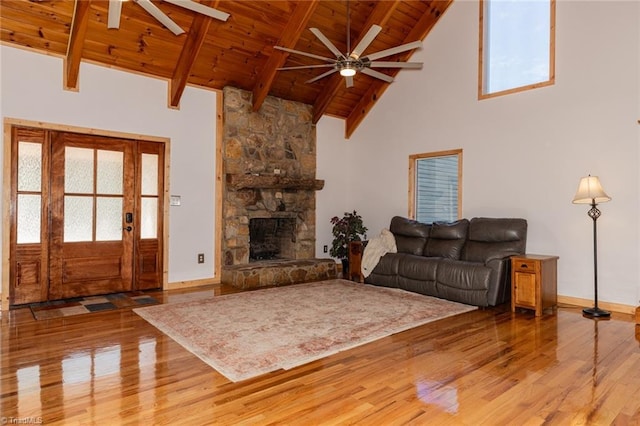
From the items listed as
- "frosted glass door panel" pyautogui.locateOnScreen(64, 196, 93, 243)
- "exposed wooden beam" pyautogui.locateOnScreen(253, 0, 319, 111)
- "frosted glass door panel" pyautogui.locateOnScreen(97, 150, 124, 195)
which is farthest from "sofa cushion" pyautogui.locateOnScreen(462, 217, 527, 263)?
"frosted glass door panel" pyautogui.locateOnScreen(64, 196, 93, 243)

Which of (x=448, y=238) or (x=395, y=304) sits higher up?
(x=448, y=238)

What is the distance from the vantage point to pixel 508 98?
5.54 meters

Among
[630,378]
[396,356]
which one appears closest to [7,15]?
[396,356]

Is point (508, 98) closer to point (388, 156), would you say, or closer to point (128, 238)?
point (388, 156)

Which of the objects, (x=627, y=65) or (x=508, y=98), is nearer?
(x=627, y=65)

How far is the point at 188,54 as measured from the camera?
17.0ft

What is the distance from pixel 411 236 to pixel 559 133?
233cm

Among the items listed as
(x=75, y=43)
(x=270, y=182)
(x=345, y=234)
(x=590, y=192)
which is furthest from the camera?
(x=345, y=234)

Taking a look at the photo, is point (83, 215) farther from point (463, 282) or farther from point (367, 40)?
point (463, 282)

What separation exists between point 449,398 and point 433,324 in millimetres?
1609

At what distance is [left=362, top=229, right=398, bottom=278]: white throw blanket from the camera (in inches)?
232

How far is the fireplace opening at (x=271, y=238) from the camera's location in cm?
713

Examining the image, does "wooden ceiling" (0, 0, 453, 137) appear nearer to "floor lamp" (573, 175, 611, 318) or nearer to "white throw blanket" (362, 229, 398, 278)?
"white throw blanket" (362, 229, 398, 278)

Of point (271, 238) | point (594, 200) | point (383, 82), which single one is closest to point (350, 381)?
point (594, 200)
